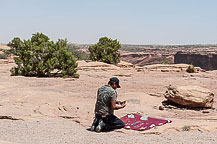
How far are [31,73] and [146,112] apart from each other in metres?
12.8

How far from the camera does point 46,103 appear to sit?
991 centimetres

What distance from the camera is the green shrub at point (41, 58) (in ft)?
63.4

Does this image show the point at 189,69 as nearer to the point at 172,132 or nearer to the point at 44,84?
the point at 44,84

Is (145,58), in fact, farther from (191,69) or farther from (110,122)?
(110,122)

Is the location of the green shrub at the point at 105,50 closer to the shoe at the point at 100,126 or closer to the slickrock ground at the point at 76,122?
the slickrock ground at the point at 76,122

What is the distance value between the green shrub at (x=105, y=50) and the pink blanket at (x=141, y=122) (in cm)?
2448

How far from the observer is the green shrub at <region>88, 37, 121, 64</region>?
104 ft

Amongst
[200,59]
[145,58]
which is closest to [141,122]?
[200,59]

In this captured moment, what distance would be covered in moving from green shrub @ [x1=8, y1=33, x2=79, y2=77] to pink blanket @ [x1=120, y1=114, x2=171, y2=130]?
1300cm

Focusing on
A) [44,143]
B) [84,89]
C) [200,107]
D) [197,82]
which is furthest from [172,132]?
[197,82]

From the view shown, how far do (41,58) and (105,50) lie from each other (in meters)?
13.5

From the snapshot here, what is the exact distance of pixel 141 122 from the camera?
6.74 metres

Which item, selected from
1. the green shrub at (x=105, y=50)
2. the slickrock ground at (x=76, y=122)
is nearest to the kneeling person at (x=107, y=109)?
the slickrock ground at (x=76, y=122)

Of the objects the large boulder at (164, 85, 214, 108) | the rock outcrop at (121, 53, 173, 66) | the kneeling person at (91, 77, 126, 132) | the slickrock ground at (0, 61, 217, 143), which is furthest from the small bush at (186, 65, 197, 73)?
the rock outcrop at (121, 53, 173, 66)
